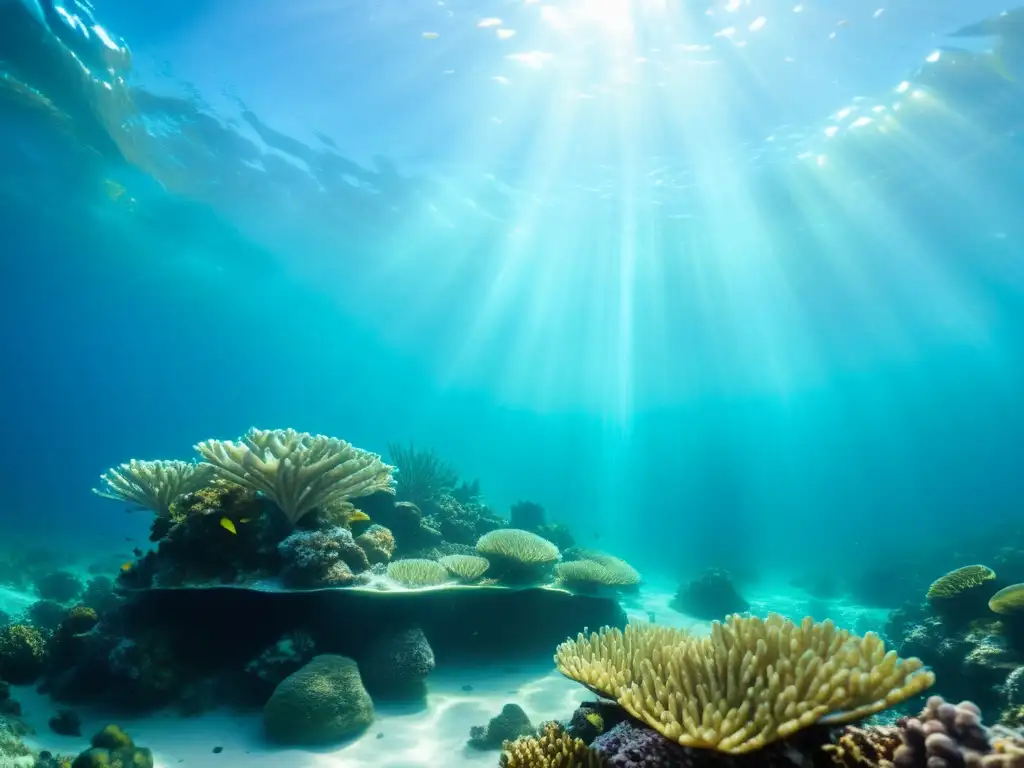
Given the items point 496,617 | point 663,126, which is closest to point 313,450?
point 496,617

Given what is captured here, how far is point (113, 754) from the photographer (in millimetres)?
4340

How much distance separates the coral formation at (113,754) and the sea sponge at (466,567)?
3967mm

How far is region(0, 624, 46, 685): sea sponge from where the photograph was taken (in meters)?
6.38

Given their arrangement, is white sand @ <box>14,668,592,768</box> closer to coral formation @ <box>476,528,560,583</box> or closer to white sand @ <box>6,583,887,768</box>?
white sand @ <box>6,583,887,768</box>

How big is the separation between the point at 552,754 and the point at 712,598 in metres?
15.1

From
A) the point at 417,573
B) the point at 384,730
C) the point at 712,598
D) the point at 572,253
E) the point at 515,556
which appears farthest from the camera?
the point at 572,253

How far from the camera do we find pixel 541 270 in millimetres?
38688

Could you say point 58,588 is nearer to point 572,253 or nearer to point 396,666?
point 396,666

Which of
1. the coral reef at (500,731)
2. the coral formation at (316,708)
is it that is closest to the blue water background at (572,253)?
the coral formation at (316,708)

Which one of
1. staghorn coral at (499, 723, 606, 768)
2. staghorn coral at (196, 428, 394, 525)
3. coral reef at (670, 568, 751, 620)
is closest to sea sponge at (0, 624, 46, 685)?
staghorn coral at (196, 428, 394, 525)

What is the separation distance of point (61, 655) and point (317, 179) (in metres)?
25.0

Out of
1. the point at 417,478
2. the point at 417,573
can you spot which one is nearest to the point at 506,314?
the point at 417,478

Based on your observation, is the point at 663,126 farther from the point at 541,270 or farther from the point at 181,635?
the point at 181,635

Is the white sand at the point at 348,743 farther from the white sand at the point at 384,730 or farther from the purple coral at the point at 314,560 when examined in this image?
the purple coral at the point at 314,560
